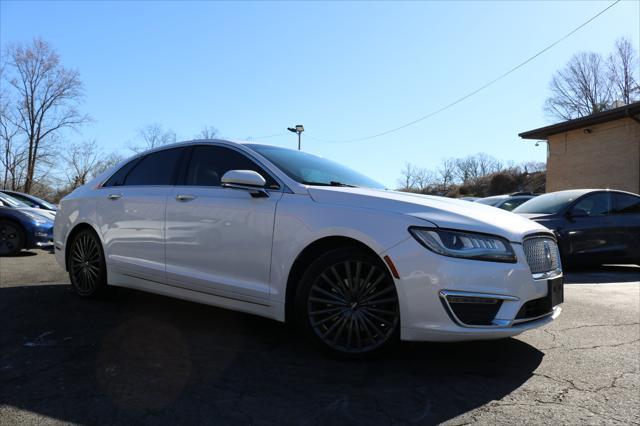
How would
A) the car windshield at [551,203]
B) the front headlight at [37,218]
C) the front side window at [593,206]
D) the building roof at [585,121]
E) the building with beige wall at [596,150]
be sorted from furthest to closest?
1. the building with beige wall at [596,150]
2. the building roof at [585,121]
3. the front headlight at [37,218]
4. the car windshield at [551,203]
5. the front side window at [593,206]

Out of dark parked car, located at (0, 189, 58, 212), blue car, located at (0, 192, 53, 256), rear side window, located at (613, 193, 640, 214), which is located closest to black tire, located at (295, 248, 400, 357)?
rear side window, located at (613, 193, 640, 214)

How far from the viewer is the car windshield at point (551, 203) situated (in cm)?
819

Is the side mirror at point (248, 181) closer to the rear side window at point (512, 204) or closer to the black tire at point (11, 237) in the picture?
the black tire at point (11, 237)

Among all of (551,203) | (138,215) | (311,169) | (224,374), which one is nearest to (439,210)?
(311,169)

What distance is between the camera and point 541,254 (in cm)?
333

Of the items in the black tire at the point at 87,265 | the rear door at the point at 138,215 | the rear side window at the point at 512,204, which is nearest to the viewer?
the rear door at the point at 138,215

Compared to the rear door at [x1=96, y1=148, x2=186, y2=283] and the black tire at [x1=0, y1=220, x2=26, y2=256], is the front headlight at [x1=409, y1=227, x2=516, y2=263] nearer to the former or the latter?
the rear door at [x1=96, y1=148, x2=186, y2=283]

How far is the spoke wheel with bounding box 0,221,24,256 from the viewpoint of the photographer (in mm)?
9617

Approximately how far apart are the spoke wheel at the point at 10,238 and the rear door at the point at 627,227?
1075 centimetres

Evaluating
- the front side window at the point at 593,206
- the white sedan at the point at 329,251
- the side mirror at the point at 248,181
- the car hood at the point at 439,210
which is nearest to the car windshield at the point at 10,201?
the white sedan at the point at 329,251

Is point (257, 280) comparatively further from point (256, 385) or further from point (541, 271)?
point (541, 271)

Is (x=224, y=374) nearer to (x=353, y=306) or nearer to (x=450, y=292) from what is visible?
(x=353, y=306)

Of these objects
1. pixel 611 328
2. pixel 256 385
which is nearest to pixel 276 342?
pixel 256 385

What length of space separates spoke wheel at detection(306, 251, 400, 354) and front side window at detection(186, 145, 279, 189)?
3.75 ft
